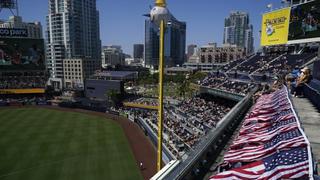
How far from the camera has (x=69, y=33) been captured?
110 metres

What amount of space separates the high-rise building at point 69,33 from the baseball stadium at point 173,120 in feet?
127

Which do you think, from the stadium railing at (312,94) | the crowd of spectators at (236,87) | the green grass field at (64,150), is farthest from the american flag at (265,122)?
the crowd of spectators at (236,87)

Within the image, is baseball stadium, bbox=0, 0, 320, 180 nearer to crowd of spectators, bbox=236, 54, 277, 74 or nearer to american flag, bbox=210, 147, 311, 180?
american flag, bbox=210, 147, 311, 180

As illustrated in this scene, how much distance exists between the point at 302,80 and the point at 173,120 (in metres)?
21.4

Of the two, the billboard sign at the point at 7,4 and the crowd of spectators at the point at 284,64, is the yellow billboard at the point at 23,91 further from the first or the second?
the crowd of spectators at the point at 284,64

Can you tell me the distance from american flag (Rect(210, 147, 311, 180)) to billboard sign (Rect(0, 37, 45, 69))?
223 feet

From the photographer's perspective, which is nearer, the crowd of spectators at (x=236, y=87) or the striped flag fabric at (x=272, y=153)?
the striped flag fabric at (x=272, y=153)

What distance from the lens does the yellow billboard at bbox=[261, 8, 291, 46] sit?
145 ft

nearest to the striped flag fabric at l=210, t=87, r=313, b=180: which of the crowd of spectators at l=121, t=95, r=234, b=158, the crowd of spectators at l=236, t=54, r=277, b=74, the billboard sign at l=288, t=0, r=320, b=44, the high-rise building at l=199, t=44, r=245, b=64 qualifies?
the crowd of spectators at l=121, t=95, r=234, b=158

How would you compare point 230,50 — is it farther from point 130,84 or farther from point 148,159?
point 148,159

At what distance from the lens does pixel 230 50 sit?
4998 inches

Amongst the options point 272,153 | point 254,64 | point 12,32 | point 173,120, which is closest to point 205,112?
point 173,120

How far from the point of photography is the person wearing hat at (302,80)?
55.9ft

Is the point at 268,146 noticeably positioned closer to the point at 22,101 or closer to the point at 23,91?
the point at 22,101
